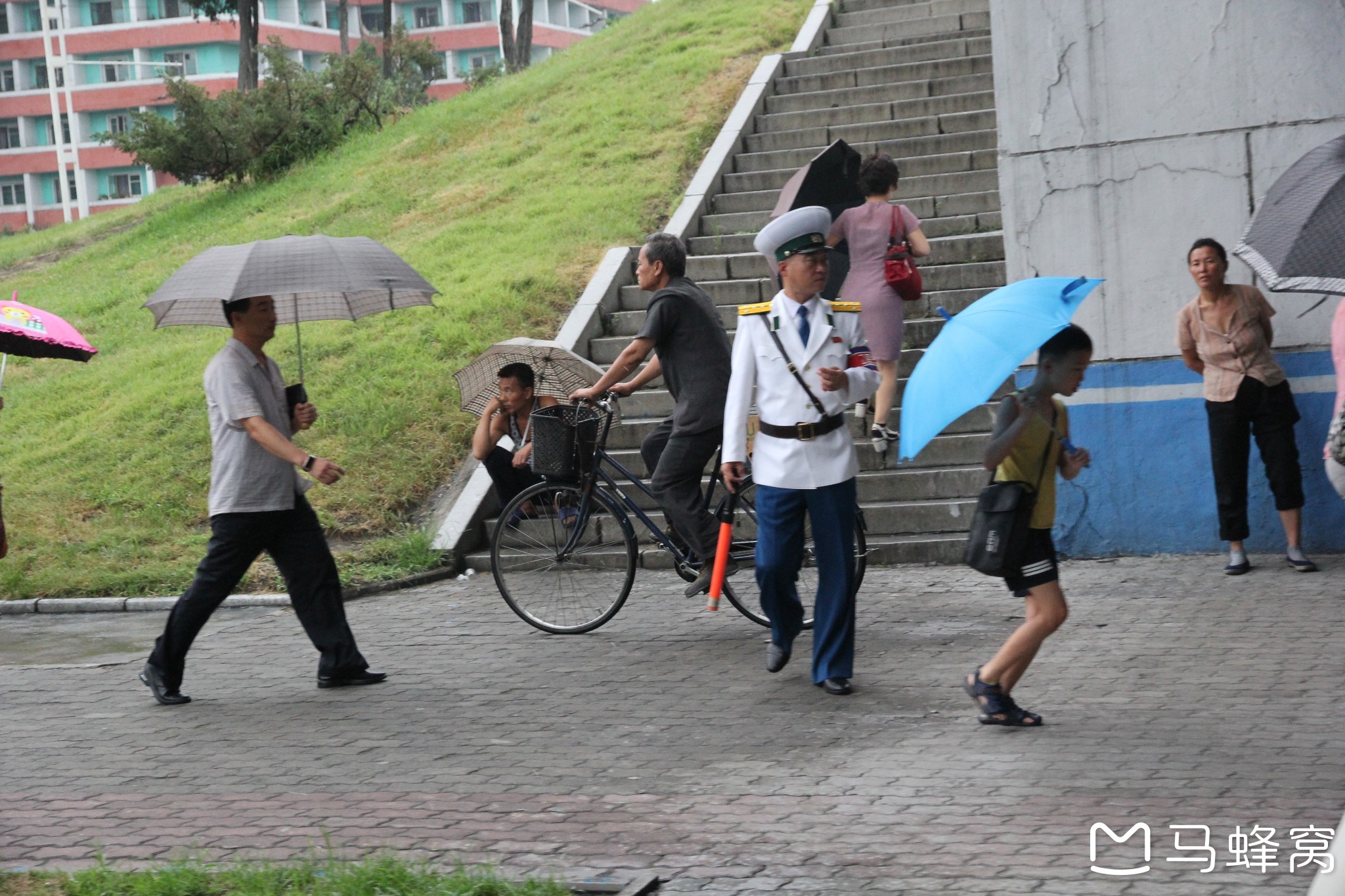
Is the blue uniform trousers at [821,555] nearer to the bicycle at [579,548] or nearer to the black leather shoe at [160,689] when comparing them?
the bicycle at [579,548]

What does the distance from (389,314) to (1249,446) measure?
8.22m

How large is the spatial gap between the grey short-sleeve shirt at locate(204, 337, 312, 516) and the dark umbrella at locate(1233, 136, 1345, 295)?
4.33 m

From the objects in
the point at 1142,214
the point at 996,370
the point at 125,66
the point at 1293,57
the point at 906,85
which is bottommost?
the point at 996,370

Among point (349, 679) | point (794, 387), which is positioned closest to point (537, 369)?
point (349, 679)

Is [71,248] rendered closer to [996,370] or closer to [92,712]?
[92,712]

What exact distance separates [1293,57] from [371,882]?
23.0 ft

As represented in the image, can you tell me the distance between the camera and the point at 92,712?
6.71 meters

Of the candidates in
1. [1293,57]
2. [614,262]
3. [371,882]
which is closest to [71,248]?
[614,262]

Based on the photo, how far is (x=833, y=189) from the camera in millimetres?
10492

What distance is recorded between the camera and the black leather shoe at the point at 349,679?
691 cm

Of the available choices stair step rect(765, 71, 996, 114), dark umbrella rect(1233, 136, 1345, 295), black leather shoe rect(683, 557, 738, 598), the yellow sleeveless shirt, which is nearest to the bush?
stair step rect(765, 71, 996, 114)

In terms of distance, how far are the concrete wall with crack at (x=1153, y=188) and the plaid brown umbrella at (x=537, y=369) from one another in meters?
2.80

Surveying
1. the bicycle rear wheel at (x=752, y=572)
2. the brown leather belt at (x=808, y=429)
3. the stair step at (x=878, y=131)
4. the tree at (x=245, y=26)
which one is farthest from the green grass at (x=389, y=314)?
the tree at (x=245, y=26)

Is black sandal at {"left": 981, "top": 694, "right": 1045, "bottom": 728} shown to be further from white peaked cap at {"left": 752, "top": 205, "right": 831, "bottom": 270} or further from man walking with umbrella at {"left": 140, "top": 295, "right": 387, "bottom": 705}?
man walking with umbrella at {"left": 140, "top": 295, "right": 387, "bottom": 705}
